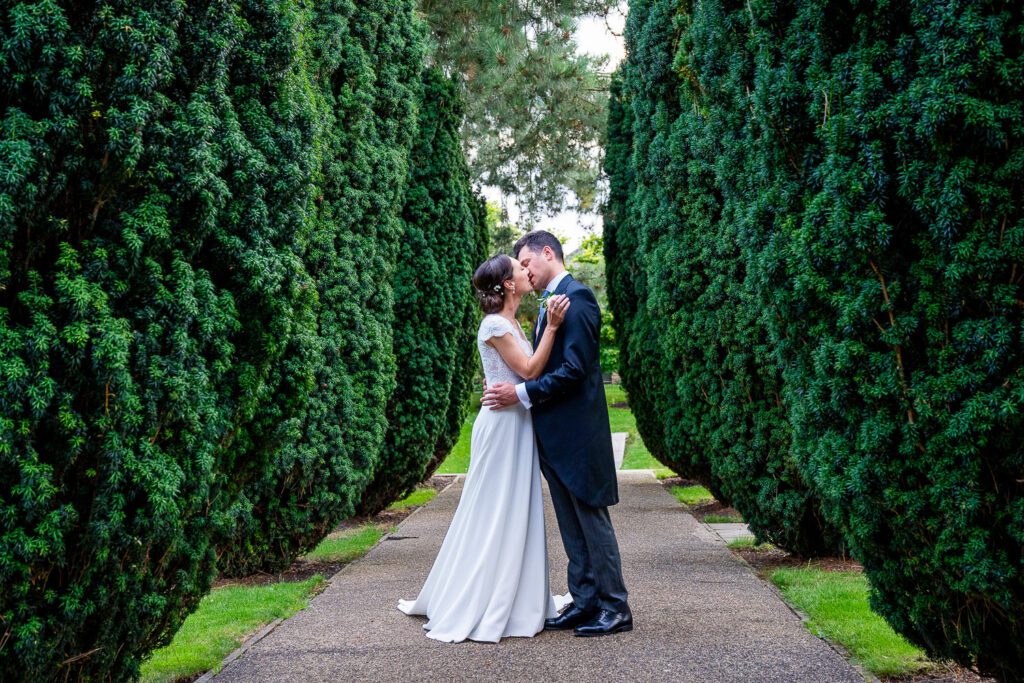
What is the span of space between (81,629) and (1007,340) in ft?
11.2

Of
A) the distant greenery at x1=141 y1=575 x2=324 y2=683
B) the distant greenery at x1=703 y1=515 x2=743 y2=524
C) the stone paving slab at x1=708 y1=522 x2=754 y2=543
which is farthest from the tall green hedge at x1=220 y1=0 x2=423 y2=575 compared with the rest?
the distant greenery at x1=703 y1=515 x2=743 y2=524

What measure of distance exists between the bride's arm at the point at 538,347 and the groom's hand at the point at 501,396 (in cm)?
14

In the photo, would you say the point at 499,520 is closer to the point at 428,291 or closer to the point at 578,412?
the point at 578,412

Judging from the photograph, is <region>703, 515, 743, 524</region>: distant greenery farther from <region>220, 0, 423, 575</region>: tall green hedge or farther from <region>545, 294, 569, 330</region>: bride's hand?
<region>545, 294, 569, 330</region>: bride's hand

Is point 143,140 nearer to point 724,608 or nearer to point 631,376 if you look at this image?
point 724,608

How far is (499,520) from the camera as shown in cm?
530

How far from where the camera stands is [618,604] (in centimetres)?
509

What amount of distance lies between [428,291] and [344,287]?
266cm

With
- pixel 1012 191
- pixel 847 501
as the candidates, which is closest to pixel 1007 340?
pixel 1012 191

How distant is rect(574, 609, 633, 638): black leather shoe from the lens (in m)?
5.02

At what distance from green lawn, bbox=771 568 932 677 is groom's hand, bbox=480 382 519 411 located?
2.16 metres

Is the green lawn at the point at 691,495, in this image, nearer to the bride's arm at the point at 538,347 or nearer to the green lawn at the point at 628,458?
the green lawn at the point at 628,458

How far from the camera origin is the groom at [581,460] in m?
5.10

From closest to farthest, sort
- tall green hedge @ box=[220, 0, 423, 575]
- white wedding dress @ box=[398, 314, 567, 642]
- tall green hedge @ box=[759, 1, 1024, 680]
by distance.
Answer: tall green hedge @ box=[759, 1, 1024, 680]
white wedding dress @ box=[398, 314, 567, 642]
tall green hedge @ box=[220, 0, 423, 575]
